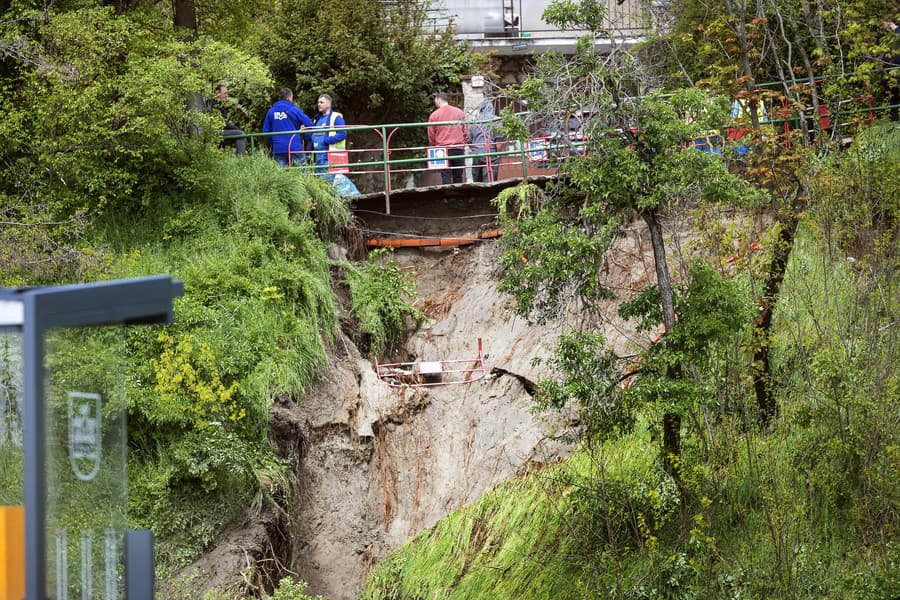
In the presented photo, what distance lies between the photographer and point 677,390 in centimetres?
1047

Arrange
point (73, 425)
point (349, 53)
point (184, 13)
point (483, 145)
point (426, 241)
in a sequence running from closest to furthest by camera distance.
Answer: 1. point (73, 425)
2. point (184, 13)
3. point (483, 145)
4. point (426, 241)
5. point (349, 53)

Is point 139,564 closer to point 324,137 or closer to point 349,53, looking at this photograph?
point 324,137

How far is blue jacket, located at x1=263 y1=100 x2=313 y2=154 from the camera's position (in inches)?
676

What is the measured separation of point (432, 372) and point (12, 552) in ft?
39.0

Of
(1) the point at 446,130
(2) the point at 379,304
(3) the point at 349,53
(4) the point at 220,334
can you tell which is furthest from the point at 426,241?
(4) the point at 220,334

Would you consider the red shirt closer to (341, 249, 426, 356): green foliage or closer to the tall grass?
the tall grass

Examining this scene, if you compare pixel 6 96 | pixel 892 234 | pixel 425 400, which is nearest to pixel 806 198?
pixel 892 234

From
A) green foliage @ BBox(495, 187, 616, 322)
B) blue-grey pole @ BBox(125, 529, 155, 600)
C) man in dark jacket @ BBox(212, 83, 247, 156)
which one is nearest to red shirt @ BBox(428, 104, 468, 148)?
man in dark jacket @ BBox(212, 83, 247, 156)

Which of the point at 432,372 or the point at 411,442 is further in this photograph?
the point at 432,372

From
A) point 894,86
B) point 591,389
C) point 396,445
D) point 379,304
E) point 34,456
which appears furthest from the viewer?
point 379,304

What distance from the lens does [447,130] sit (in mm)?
17656

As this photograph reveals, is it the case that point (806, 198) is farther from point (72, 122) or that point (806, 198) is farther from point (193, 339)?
point (72, 122)

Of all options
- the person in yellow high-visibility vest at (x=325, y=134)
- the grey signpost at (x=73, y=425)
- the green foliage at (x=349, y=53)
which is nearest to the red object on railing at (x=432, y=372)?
the person in yellow high-visibility vest at (x=325, y=134)

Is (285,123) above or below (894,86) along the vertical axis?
above
